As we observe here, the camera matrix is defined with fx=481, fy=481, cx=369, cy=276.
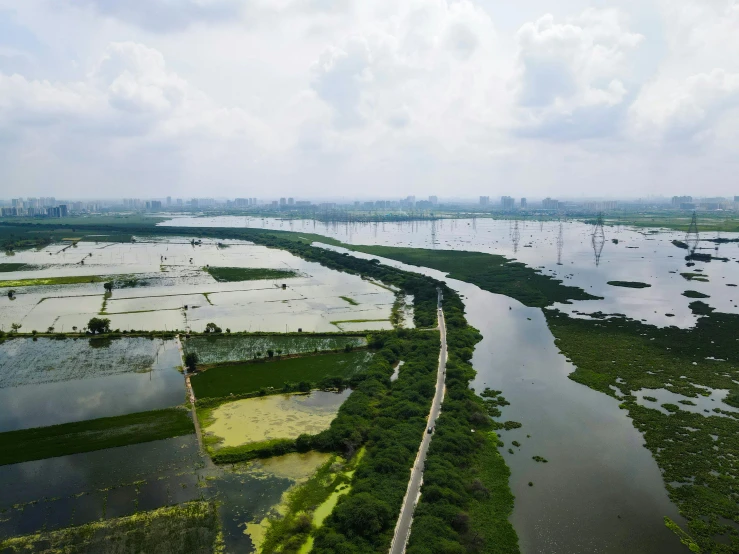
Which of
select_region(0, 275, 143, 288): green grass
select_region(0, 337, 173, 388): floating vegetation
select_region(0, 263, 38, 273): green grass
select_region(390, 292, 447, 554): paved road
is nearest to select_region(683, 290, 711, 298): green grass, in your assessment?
select_region(390, 292, 447, 554): paved road

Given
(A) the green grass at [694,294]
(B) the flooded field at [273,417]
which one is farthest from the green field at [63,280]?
(A) the green grass at [694,294]

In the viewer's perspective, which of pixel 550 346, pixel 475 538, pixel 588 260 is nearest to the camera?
pixel 475 538

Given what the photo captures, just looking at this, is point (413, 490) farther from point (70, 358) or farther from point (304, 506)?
point (70, 358)

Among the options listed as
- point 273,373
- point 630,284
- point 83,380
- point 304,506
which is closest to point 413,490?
point 304,506

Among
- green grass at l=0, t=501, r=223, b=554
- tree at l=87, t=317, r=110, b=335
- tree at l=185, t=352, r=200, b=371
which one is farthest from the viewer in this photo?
tree at l=87, t=317, r=110, b=335

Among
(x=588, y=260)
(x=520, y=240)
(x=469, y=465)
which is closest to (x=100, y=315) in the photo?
(x=469, y=465)

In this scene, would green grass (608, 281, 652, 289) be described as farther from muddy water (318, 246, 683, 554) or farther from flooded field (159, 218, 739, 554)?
muddy water (318, 246, 683, 554)

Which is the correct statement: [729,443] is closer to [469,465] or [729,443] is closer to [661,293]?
[469,465]
